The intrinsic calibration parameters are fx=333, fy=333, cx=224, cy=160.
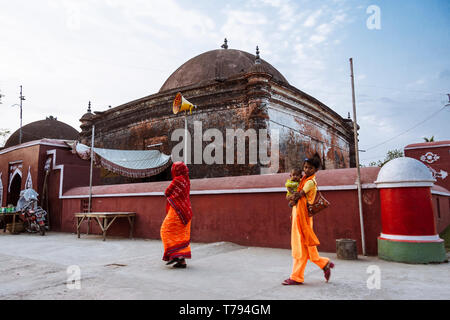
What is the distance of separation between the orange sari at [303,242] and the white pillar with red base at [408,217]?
1.89 m

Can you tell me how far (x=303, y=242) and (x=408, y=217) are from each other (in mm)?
2223

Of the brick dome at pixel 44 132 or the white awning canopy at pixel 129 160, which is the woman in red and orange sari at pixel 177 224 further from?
the brick dome at pixel 44 132

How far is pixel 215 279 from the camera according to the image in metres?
3.84

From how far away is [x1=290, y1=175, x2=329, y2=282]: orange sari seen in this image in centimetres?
349

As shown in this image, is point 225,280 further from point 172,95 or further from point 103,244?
point 172,95

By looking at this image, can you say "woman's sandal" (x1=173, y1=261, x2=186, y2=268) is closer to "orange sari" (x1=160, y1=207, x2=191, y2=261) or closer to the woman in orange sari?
"orange sari" (x1=160, y1=207, x2=191, y2=261)

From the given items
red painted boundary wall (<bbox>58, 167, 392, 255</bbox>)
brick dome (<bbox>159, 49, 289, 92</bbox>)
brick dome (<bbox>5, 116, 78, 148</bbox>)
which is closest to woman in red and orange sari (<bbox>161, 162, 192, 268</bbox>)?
red painted boundary wall (<bbox>58, 167, 392, 255</bbox>)

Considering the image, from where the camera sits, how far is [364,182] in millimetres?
5500

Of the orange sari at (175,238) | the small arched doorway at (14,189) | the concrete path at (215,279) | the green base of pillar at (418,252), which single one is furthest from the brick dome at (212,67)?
the green base of pillar at (418,252)

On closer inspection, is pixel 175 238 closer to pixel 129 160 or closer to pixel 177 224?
pixel 177 224

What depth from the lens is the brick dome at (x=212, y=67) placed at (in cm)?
1381

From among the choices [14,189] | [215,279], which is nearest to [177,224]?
[215,279]
